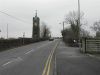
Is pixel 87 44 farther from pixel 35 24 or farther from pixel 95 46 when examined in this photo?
pixel 35 24

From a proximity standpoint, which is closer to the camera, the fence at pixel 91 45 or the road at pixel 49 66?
the road at pixel 49 66

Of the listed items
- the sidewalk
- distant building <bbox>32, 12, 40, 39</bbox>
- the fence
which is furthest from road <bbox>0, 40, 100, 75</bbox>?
distant building <bbox>32, 12, 40, 39</bbox>

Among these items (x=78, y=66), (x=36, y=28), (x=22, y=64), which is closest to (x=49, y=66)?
(x=78, y=66)

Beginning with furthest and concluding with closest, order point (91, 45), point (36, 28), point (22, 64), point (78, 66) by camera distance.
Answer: point (36, 28) < point (91, 45) < point (22, 64) < point (78, 66)

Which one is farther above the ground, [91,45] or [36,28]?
[36,28]

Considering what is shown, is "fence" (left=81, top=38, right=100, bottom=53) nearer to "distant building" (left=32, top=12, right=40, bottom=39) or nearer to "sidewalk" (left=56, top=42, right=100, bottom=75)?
"sidewalk" (left=56, top=42, right=100, bottom=75)

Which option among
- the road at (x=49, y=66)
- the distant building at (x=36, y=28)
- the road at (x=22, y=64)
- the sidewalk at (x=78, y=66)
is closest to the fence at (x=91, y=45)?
the road at (x=49, y=66)

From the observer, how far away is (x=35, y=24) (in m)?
99.0

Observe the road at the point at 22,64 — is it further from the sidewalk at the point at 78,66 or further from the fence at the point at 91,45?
the fence at the point at 91,45

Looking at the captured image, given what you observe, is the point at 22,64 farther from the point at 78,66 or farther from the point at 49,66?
the point at 78,66

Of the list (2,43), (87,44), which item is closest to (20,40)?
(2,43)

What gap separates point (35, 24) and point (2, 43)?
64.3m

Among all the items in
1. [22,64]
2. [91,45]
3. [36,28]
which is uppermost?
[36,28]

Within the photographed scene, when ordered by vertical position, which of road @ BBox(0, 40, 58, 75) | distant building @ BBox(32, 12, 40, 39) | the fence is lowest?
road @ BBox(0, 40, 58, 75)
